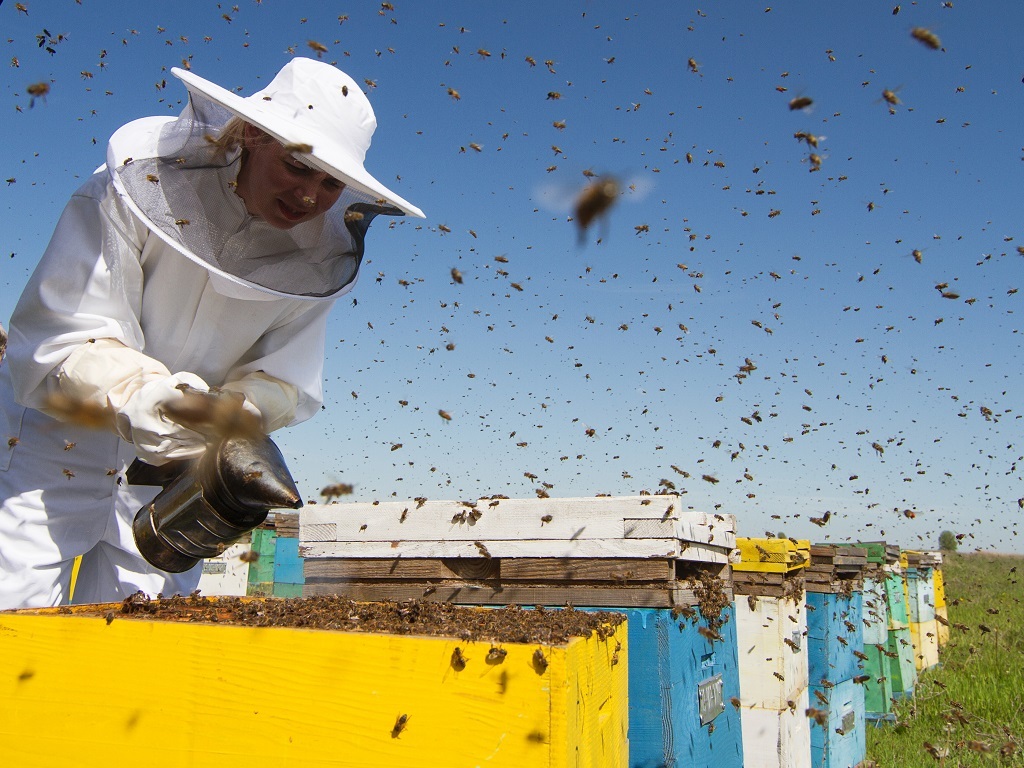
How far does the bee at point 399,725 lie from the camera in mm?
1441

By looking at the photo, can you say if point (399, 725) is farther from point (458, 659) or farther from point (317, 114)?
point (317, 114)

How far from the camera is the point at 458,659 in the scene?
1.43 m

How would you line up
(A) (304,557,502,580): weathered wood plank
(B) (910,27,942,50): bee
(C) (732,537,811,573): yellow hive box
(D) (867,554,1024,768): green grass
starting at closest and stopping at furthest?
(A) (304,557,502,580): weathered wood plank, (B) (910,27,942,50): bee, (C) (732,537,811,573): yellow hive box, (D) (867,554,1024,768): green grass

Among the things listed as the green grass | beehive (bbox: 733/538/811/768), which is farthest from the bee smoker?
the green grass

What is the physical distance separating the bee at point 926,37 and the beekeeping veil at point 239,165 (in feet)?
9.00

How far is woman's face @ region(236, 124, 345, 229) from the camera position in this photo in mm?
2592

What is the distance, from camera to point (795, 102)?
403cm

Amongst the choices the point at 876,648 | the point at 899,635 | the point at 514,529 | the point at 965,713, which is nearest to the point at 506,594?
the point at 514,529

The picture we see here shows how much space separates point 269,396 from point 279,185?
730 millimetres

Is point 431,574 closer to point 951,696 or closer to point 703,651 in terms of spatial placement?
point 703,651

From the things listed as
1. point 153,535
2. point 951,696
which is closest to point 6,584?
point 153,535

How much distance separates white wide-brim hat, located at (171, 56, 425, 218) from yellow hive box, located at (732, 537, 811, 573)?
285 centimetres

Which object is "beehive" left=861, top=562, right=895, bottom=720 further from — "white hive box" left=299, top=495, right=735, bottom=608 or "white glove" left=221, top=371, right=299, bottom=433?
"white glove" left=221, top=371, right=299, bottom=433

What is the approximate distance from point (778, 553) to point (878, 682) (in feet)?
15.5
